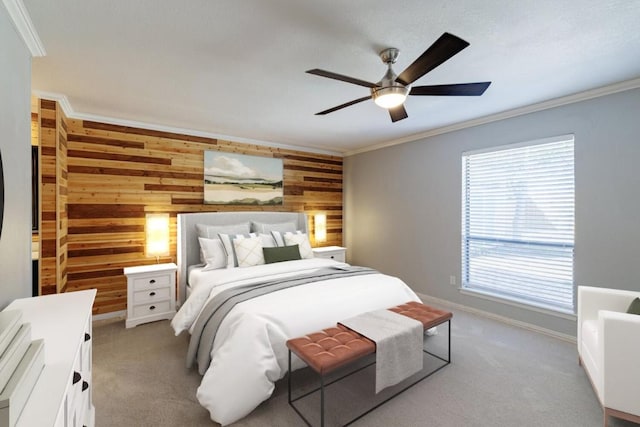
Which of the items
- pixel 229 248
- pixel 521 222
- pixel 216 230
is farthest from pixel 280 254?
pixel 521 222

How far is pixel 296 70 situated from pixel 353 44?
57 cm

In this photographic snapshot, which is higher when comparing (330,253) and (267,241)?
(267,241)

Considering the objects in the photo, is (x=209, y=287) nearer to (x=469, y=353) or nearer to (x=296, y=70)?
(x=296, y=70)

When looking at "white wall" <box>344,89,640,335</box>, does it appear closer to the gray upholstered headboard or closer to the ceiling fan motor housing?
the ceiling fan motor housing

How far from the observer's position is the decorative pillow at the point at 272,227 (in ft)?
13.7

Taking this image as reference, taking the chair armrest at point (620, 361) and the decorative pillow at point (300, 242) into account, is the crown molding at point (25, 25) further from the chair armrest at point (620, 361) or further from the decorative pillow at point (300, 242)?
the chair armrest at point (620, 361)

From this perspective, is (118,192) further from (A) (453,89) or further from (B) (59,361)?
(A) (453,89)

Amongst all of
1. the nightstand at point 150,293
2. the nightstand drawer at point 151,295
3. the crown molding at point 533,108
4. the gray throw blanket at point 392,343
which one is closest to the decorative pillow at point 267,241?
the nightstand at point 150,293

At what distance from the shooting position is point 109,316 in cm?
351

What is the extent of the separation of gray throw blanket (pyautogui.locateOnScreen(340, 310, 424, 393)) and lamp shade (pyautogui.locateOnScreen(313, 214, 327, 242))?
2938 mm

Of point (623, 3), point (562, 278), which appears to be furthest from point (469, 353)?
point (623, 3)

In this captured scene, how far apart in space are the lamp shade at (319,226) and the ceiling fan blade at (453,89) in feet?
11.0

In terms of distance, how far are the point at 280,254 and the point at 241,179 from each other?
1.53 meters

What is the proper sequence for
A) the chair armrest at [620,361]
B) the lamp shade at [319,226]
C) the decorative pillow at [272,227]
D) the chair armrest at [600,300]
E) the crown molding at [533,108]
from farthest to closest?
the lamp shade at [319,226]
the decorative pillow at [272,227]
the crown molding at [533,108]
the chair armrest at [600,300]
the chair armrest at [620,361]
